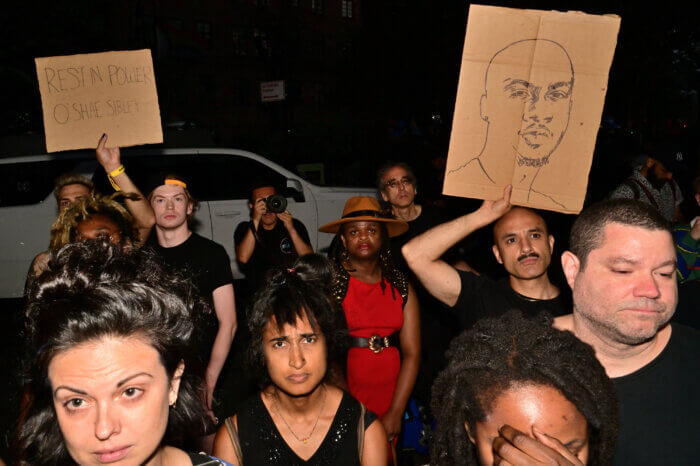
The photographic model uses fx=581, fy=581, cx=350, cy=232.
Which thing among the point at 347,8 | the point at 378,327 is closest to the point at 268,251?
the point at 378,327

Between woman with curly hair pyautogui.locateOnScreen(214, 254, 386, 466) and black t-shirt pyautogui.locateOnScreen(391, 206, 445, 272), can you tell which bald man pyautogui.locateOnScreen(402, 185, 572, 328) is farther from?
black t-shirt pyautogui.locateOnScreen(391, 206, 445, 272)

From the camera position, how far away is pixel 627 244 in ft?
7.44

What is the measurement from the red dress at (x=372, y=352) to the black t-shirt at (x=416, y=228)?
81cm

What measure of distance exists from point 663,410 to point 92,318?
1.99 meters

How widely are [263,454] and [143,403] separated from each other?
1011 millimetres

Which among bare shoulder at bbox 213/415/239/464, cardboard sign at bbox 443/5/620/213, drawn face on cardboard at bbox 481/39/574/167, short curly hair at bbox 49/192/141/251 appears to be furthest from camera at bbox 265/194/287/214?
bare shoulder at bbox 213/415/239/464

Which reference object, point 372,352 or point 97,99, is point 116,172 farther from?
point 372,352

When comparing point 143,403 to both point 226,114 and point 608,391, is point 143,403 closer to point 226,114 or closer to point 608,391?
point 608,391

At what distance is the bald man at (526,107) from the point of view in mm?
2828

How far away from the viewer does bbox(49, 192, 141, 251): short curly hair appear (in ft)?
10.8

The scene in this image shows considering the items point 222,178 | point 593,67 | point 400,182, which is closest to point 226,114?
point 222,178

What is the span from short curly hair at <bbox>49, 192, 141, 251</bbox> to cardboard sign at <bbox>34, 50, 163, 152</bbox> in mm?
493

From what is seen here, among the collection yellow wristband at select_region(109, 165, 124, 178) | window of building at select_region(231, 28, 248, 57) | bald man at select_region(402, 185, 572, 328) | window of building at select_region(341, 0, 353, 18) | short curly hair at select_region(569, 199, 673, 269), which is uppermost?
window of building at select_region(341, 0, 353, 18)

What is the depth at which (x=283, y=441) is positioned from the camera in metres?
2.62
